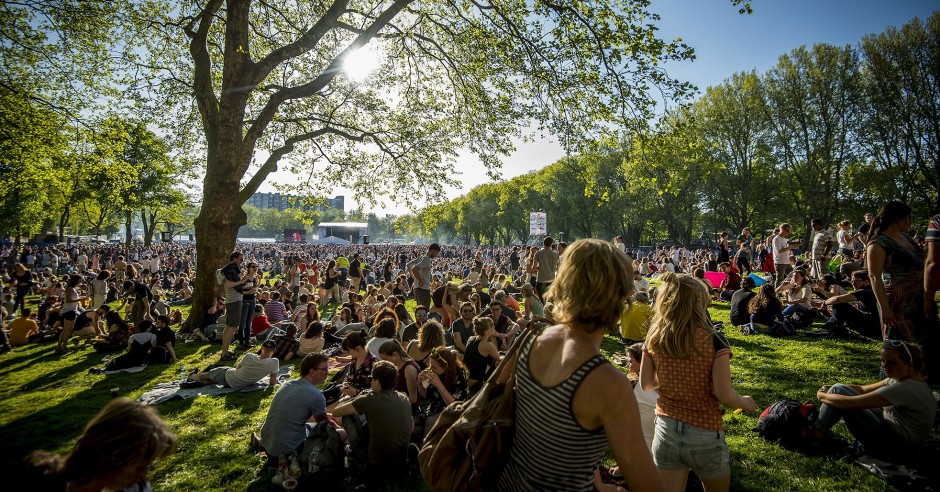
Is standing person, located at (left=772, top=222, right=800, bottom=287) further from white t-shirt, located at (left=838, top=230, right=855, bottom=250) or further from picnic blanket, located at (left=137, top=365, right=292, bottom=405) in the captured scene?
picnic blanket, located at (left=137, top=365, right=292, bottom=405)

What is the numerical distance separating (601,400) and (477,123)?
1161 centimetres

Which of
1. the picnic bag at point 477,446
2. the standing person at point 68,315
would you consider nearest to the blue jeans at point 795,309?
the picnic bag at point 477,446

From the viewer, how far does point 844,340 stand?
827 cm

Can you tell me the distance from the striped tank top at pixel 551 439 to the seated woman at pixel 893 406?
396 centimetres

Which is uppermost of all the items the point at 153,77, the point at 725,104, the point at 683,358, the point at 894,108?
the point at 725,104

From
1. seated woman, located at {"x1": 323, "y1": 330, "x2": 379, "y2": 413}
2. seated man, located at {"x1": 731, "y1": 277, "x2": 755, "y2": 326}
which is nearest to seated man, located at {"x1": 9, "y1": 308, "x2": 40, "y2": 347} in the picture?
seated woman, located at {"x1": 323, "y1": 330, "x2": 379, "y2": 413}

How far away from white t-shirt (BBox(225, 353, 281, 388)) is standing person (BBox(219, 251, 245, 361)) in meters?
2.20

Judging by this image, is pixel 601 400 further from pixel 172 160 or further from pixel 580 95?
pixel 172 160

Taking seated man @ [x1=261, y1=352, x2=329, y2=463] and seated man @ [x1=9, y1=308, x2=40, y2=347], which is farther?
seated man @ [x1=9, y1=308, x2=40, y2=347]

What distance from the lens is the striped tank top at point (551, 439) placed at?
1479mm

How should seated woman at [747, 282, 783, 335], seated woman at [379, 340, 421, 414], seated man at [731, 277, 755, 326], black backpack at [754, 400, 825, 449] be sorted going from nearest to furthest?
1. black backpack at [754, 400, 825, 449]
2. seated woman at [379, 340, 421, 414]
3. seated woman at [747, 282, 783, 335]
4. seated man at [731, 277, 755, 326]

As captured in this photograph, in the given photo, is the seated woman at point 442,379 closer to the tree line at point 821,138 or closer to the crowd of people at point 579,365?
the crowd of people at point 579,365

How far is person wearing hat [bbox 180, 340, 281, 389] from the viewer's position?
6.93 m

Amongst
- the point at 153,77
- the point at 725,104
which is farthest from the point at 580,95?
the point at 725,104
